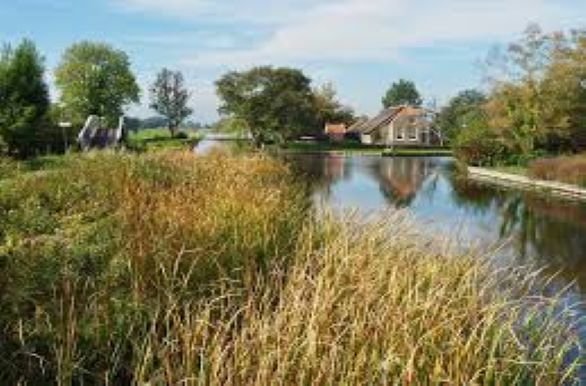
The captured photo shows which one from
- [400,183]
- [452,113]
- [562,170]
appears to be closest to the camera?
[400,183]

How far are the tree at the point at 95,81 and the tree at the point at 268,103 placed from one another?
8229mm

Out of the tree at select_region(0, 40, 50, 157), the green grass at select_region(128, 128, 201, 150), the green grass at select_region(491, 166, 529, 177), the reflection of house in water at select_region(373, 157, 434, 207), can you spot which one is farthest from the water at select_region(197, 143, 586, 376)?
the tree at select_region(0, 40, 50, 157)

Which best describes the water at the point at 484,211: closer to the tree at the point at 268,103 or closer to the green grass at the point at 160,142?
the green grass at the point at 160,142

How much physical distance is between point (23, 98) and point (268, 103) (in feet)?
136

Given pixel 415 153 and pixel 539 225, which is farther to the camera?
pixel 415 153

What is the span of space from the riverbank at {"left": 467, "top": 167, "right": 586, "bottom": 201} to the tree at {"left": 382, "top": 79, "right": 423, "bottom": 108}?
107 metres

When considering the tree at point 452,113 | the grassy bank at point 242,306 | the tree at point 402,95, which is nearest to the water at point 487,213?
the grassy bank at point 242,306

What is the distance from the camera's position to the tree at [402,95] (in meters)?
149

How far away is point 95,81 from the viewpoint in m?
73.1

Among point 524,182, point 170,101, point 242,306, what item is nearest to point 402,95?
point 170,101

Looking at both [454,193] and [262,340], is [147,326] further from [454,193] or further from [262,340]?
[454,193]

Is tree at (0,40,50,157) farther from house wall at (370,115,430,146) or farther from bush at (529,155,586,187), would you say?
house wall at (370,115,430,146)

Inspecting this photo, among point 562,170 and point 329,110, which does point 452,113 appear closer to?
point 329,110

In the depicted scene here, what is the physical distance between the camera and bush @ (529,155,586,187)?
31531mm
